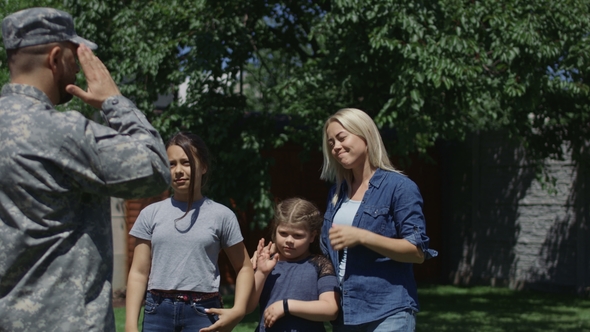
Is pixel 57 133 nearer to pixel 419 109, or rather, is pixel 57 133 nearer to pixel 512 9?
pixel 419 109

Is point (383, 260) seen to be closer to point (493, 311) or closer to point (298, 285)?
point (298, 285)

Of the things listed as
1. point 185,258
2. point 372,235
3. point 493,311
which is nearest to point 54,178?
point 185,258

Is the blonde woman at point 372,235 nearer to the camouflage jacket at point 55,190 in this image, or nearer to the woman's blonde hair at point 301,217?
the woman's blonde hair at point 301,217

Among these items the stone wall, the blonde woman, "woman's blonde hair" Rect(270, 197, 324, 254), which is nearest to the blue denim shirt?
the blonde woman

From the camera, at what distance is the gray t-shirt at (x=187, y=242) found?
3512 millimetres

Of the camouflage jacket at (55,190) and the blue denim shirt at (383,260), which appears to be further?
the blue denim shirt at (383,260)

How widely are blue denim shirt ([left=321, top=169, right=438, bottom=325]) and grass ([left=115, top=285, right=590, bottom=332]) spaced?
5.21 metres

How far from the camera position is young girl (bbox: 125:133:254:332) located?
11.5 feet

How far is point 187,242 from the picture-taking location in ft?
11.6

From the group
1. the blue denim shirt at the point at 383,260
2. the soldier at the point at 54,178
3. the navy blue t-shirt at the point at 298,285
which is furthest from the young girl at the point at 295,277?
the soldier at the point at 54,178

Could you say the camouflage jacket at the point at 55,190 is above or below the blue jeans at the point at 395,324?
above

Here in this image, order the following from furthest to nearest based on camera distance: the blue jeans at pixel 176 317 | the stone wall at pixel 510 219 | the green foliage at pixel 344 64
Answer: the stone wall at pixel 510 219 < the green foliage at pixel 344 64 < the blue jeans at pixel 176 317

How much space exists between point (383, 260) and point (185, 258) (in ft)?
2.93

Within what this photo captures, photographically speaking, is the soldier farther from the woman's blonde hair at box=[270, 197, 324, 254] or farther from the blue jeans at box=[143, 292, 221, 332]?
the woman's blonde hair at box=[270, 197, 324, 254]
